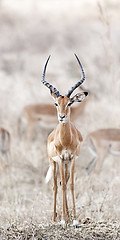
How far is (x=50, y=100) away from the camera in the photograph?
43.3 feet

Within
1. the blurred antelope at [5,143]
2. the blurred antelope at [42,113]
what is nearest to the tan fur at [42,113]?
the blurred antelope at [42,113]

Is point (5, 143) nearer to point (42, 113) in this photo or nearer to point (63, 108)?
point (42, 113)

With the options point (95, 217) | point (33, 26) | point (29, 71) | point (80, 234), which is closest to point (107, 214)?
point (95, 217)

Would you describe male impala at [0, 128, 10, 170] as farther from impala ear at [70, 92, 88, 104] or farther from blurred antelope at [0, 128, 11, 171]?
impala ear at [70, 92, 88, 104]

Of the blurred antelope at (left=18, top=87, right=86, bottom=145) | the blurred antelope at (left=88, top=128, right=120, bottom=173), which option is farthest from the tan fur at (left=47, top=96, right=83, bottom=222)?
the blurred antelope at (left=18, top=87, right=86, bottom=145)

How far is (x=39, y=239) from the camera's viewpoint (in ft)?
12.1

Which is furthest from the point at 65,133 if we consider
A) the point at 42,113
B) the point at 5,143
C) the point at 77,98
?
the point at 42,113

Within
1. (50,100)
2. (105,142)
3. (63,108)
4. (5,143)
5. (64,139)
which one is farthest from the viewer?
(50,100)

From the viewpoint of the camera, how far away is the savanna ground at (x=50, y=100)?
14.1 ft

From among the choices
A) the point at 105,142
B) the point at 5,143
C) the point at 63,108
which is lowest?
the point at 63,108

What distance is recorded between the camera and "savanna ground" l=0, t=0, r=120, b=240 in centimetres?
429

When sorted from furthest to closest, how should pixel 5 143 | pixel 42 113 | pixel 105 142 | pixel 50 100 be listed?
pixel 50 100 < pixel 42 113 < pixel 5 143 < pixel 105 142

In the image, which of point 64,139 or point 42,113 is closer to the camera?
point 64,139

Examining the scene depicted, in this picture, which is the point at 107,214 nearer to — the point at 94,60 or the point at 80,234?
the point at 80,234
